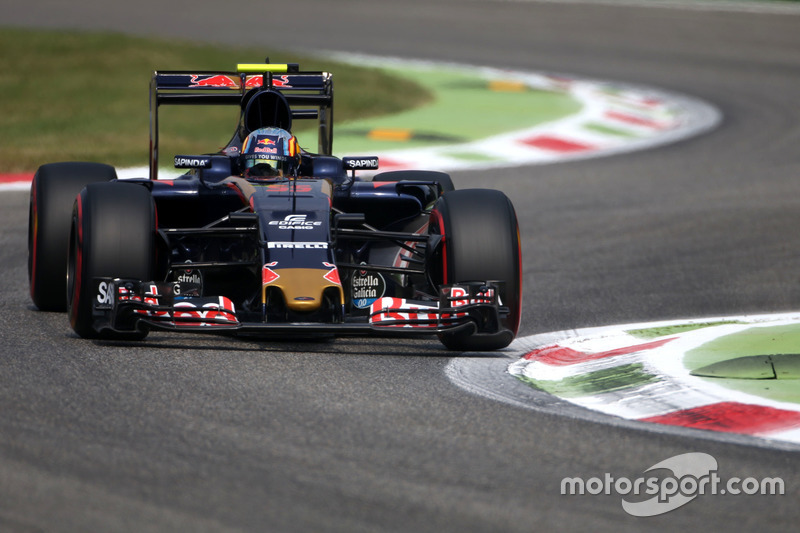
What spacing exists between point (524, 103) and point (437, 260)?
466 inches

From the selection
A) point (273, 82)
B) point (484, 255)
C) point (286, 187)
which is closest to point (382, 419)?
point (484, 255)

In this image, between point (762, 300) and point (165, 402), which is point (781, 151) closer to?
point (762, 300)

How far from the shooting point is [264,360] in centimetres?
660

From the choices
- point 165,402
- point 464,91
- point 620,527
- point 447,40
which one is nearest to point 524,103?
point 464,91

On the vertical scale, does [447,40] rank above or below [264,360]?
above

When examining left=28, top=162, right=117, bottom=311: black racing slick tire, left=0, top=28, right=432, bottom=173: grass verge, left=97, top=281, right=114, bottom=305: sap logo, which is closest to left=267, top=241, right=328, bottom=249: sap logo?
left=97, top=281, right=114, bottom=305: sap logo

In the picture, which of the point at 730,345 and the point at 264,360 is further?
the point at 730,345

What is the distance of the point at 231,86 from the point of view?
362 inches

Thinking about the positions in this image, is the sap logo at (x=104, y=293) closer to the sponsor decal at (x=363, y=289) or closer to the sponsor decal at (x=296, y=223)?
the sponsor decal at (x=296, y=223)

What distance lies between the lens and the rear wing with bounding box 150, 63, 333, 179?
349 inches

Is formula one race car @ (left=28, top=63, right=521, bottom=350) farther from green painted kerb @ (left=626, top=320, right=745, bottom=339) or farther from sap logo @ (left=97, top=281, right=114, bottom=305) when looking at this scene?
green painted kerb @ (left=626, top=320, right=745, bottom=339)

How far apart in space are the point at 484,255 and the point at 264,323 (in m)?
1.31

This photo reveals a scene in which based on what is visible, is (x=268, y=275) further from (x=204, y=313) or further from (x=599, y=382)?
(x=599, y=382)

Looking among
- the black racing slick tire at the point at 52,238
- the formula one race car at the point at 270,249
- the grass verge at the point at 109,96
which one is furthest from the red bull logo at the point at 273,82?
the grass verge at the point at 109,96
